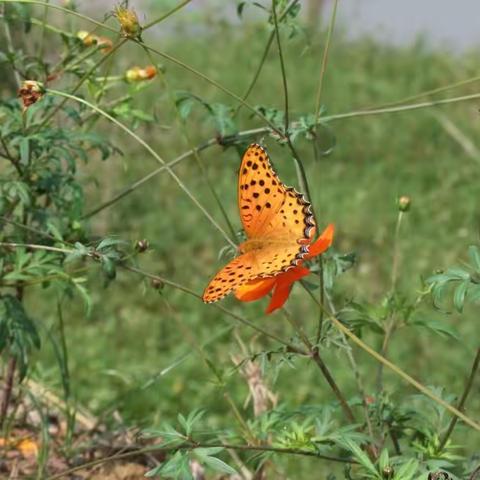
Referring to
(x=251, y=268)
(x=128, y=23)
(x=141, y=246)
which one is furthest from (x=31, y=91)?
(x=251, y=268)

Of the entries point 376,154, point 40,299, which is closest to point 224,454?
point 40,299

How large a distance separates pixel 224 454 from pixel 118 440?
291 millimetres

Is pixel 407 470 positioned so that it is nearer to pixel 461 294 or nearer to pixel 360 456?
pixel 360 456

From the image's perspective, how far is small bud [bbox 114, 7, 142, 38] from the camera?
158 centimetres

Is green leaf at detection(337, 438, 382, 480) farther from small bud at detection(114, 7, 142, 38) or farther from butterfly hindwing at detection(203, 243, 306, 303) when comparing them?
small bud at detection(114, 7, 142, 38)

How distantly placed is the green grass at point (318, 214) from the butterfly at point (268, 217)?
2.44 ft

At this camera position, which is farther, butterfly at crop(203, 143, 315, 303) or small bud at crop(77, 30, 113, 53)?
small bud at crop(77, 30, 113, 53)

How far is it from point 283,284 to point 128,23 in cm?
42

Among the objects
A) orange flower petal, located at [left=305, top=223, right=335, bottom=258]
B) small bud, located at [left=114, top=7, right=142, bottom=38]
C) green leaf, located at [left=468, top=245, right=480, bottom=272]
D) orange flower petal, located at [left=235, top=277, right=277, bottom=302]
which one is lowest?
orange flower petal, located at [left=235, top=277, right=277, bottom=302]

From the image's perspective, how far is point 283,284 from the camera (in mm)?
1570

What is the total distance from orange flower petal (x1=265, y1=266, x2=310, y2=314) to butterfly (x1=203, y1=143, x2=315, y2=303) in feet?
0.08

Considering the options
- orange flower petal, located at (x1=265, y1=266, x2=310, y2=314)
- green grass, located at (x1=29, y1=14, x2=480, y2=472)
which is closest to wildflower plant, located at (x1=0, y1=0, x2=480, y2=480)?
orange flower petal, located at (x1=265, y1=266, x2=310, y2=314)

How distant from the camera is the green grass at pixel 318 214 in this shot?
3.39 m

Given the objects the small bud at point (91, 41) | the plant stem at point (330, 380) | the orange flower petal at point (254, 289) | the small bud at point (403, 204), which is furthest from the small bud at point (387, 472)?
the small bud at point (91, 41)
